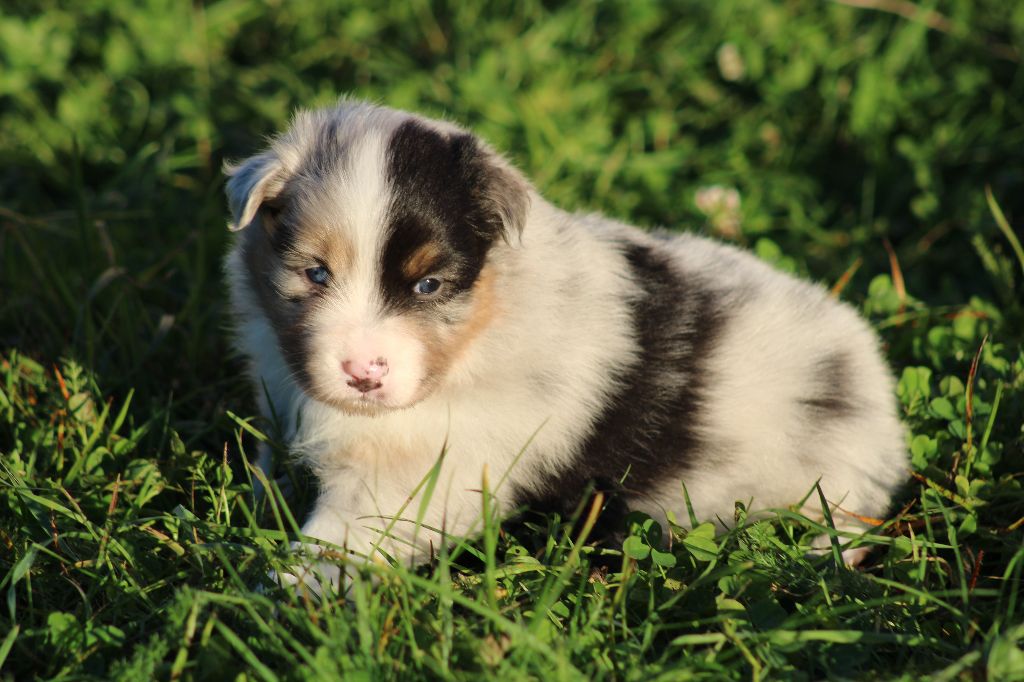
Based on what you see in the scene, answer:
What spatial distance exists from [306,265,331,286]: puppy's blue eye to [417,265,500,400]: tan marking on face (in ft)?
1.01

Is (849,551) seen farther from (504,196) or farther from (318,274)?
(318,274)

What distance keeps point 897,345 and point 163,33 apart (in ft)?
15.3

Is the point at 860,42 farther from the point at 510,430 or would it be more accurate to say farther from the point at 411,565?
the point at 411,565

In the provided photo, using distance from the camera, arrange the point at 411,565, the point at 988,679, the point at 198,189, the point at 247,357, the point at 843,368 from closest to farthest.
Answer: the point at 988,679 → the point at 411,565 → the point at 843,368 → the point at 247,357 → the point at 198,189

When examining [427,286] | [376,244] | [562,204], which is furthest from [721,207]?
[376,244]

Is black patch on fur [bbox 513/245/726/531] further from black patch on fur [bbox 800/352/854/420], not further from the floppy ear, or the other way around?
the floppy ear

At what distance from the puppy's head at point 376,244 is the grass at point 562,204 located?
0.48 meters

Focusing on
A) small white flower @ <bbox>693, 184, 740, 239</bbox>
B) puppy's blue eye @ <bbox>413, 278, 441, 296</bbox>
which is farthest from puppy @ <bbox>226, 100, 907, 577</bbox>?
small white flower @ <bbox>693, 184, 740, 239</bbox>

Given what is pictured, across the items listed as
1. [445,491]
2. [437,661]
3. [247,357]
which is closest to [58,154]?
[247,357]

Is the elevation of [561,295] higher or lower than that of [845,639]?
higher

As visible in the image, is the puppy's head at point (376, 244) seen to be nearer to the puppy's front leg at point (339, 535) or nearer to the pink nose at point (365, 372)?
the pink nose at point (365, 372)

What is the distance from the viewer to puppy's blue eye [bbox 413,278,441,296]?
2.96 metres

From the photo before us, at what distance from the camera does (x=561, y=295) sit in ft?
10.7

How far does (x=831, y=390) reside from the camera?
3.49 metres
